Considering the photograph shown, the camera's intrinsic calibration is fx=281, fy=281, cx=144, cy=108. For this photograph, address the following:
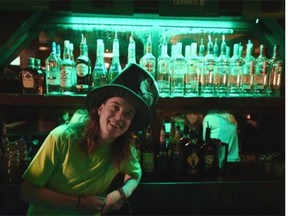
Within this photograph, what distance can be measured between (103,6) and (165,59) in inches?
17.5

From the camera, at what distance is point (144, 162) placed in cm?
156

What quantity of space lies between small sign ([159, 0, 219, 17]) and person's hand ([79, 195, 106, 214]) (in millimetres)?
875

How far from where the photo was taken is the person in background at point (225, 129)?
1.73 meters

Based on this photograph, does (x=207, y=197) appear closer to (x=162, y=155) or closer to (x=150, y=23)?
(x=162, y=155)

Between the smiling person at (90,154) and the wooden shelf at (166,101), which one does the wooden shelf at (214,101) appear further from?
the smiling person at (90,154)

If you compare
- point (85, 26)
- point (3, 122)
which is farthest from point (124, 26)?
point (3, 122)

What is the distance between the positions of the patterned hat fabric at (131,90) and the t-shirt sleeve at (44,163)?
8.7 inches

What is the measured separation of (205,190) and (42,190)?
0.84 metres

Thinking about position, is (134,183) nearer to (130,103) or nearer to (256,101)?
(130,103)

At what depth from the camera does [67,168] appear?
1156 mm

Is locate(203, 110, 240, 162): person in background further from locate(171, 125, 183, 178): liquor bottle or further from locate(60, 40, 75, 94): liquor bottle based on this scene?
locate(60, 40, 75, 94): liquor bottle

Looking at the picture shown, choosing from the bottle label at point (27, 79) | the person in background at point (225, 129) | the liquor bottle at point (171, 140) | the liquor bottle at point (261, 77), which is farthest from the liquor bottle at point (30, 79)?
the liquor bottle at point (261, 77)

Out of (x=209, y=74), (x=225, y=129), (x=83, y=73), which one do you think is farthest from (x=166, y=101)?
(x=225, y=129)

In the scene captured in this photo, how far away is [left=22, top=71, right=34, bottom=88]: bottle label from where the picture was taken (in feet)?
4.57
